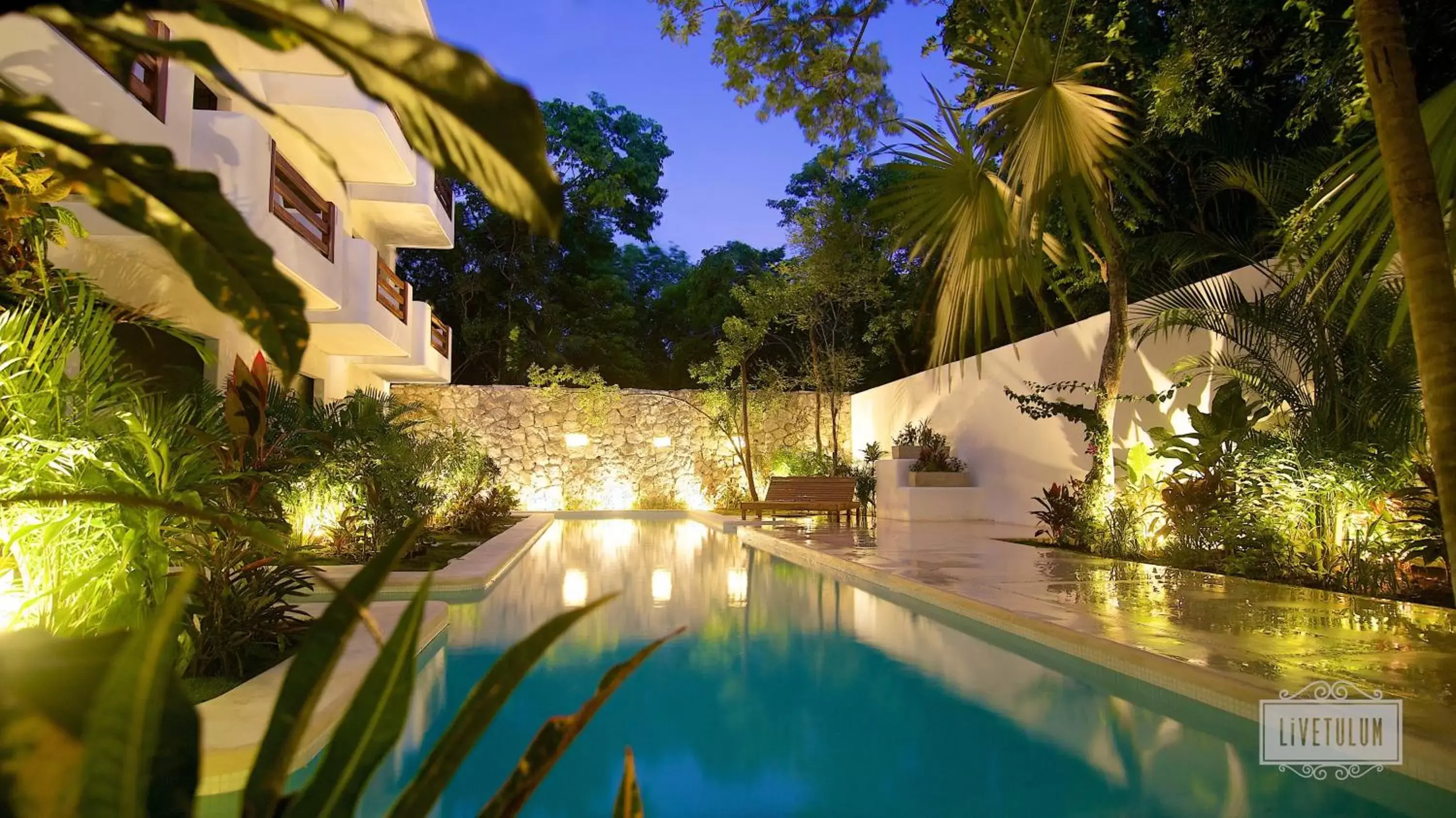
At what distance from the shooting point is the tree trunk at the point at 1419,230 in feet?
5.27

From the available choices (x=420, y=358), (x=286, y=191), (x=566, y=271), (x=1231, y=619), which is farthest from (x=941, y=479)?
(x=566, y=271)

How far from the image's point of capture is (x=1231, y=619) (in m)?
4.74

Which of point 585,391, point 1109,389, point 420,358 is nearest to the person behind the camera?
point 1109,389

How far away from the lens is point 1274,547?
20.9 feet

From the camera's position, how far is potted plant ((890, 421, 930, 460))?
45.3 ft

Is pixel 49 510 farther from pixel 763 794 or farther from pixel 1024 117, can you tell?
pixel 1024 117

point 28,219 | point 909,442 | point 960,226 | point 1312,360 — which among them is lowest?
point 909,442

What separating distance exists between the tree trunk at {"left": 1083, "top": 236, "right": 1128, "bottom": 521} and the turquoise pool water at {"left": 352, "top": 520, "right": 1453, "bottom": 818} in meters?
3.29

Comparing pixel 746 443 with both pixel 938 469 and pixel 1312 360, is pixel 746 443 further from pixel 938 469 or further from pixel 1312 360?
pixel 1312 360

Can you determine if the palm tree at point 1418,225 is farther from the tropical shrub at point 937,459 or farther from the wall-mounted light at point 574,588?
the tropical shrub at point 937,459

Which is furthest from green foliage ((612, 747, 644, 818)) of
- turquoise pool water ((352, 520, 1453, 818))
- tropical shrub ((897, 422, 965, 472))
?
tropical shrub ((897, 422, 965, 472))

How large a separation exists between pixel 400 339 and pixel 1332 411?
10.2 m

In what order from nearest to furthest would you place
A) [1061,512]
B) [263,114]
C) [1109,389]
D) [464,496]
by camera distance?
1. [263,114]
2. [1109,389]
3. [1061,512]
4. [464,496]

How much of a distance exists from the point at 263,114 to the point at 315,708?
0.43 meters
